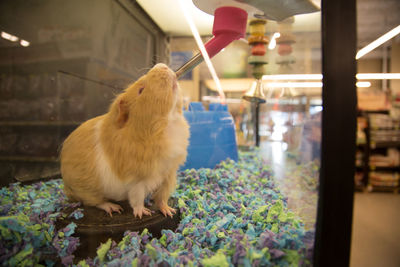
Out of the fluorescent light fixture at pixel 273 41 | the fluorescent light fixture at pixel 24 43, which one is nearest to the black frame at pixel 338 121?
the fluorescent light fixture at pixel 273 41

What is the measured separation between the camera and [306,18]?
732 millimetres

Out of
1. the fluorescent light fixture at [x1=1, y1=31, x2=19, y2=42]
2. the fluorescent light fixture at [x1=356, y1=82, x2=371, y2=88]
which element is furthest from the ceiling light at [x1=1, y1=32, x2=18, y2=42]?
the fluorescent light fixture at [x1=356, y1=82, x2=371, y2=88]

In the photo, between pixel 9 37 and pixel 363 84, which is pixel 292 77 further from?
pixel 9 37

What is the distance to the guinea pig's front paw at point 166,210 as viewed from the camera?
886mm

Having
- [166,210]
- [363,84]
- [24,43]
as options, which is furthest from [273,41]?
[24,43]

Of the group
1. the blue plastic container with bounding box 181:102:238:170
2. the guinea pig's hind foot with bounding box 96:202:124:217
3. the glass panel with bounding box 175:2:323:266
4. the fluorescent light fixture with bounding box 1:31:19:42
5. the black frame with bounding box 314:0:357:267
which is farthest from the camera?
the blue plastic container with bounding box 181:102:238:170

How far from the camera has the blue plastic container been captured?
1.51 meters

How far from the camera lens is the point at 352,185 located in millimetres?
471

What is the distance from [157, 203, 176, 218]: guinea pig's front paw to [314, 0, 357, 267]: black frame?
564 millimetres

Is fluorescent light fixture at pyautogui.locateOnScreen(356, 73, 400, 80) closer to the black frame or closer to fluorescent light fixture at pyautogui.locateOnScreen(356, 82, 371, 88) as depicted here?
fluorescent light fixture at pyautogui.locateOnScreen(356, 82, 371, 88)

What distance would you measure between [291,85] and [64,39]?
4.79 ft

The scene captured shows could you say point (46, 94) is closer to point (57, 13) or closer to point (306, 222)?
point (57, 13)

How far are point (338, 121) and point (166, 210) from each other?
68 centimetres

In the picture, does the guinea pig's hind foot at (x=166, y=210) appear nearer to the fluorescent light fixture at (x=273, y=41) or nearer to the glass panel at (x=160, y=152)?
the glass panel at (x=160, y=152)
